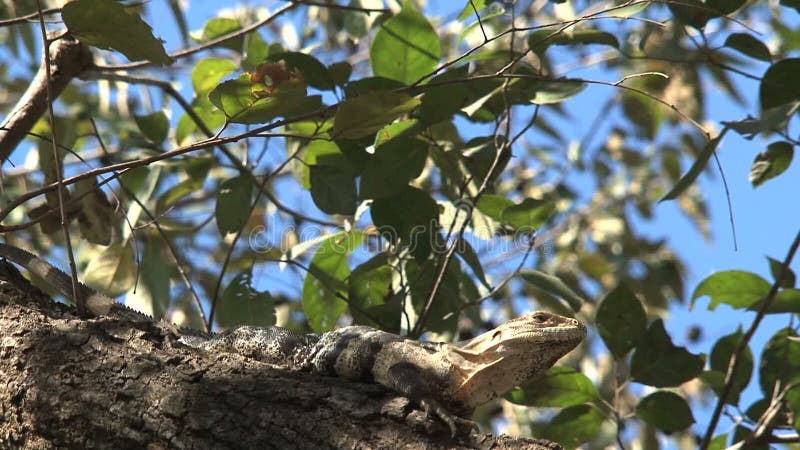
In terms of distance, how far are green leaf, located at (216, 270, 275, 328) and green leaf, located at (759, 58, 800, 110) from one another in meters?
2.56

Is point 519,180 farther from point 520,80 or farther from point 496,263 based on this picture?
point 520,80

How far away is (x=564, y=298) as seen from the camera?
4.43 metres

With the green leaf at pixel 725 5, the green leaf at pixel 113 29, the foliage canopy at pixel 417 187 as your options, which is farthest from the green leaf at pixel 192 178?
the green leaf at pixel 725 5

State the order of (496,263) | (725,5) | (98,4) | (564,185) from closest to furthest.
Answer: (98,4), (725,5), (496,263), (564,185)

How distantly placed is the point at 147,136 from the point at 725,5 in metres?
3.04

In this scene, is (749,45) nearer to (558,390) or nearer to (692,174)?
(692,174)

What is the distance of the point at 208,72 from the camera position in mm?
A: 5312

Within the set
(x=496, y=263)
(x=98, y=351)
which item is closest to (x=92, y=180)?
(x=98, y=351)

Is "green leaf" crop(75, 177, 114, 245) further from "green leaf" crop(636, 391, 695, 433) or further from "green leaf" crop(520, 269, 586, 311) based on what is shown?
"green leaf" crop(636, 391, 695, 433)

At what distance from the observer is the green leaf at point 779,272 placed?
4496 millimetres

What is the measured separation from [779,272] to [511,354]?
1.53 metres

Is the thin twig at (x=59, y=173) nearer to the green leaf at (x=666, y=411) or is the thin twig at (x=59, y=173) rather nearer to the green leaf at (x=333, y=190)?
the green leaf at (x=333, y=190)

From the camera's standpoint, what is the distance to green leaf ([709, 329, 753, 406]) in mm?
4660

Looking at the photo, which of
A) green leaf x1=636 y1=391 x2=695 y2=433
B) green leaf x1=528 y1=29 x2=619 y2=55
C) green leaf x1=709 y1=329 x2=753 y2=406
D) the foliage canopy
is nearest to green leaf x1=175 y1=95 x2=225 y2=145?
the foliage canopy
